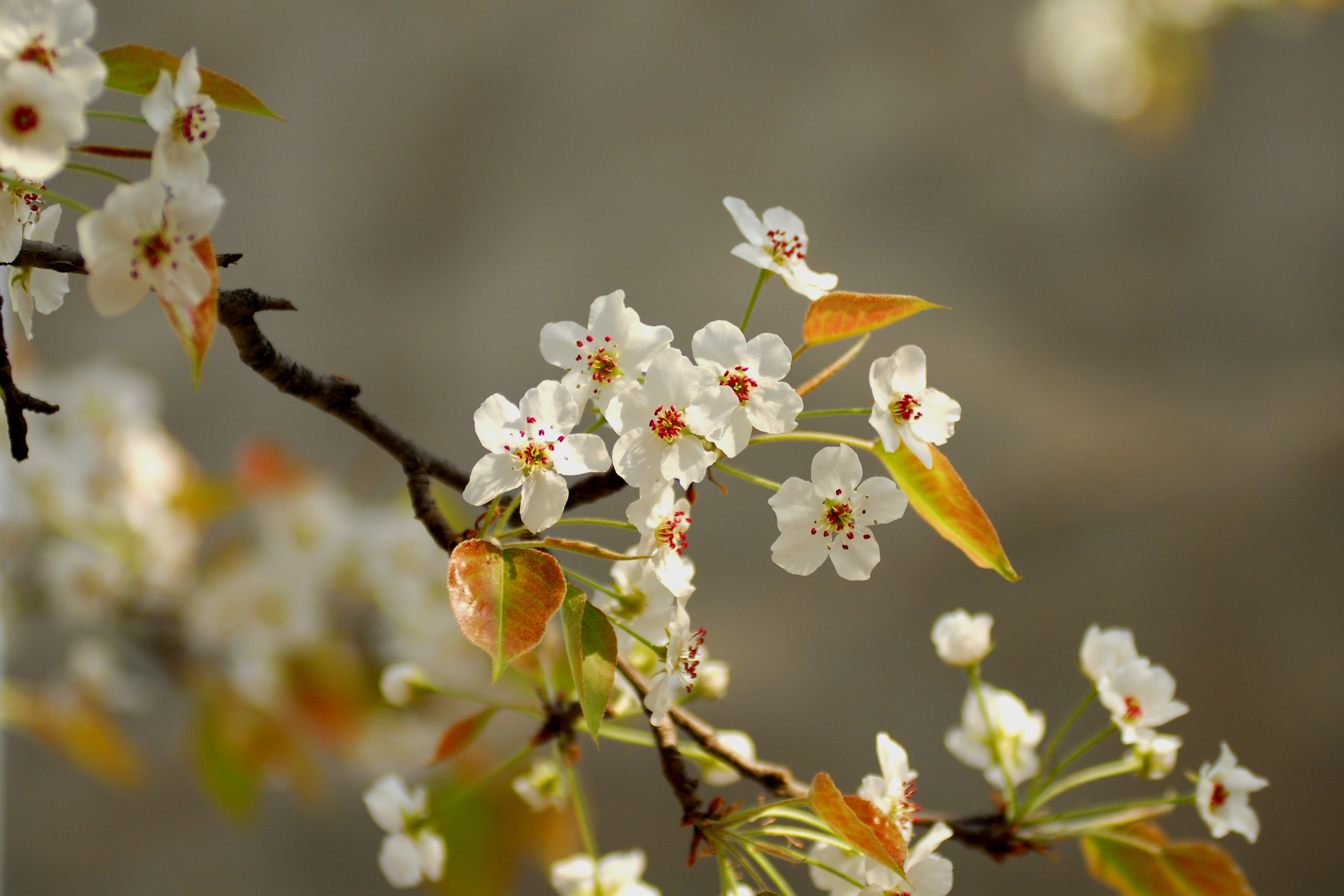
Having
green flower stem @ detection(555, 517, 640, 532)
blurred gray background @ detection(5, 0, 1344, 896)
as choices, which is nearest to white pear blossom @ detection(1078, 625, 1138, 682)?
green flower stem @ detection(555, 517, 640, 532)

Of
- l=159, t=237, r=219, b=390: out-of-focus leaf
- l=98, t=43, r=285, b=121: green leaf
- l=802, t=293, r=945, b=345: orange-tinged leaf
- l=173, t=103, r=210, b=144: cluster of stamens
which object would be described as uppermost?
l=98, t=43, r=285, b=121: green leaf

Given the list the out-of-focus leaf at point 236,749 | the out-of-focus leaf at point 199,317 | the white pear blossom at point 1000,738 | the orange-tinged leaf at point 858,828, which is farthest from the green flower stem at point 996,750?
the out-of-focus leaf at point 236,749

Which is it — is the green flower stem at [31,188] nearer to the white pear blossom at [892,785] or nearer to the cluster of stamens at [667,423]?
the cluster of stamens at [667,423]

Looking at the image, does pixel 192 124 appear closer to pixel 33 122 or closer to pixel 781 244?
pixel 33 122

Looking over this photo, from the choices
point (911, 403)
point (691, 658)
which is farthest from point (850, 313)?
point (691, 658)

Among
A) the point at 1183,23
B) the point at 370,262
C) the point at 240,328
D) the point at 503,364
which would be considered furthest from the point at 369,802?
the point at 1183,23

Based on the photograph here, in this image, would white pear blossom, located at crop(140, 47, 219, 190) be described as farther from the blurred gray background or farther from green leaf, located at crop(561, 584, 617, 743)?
the blurred gray background

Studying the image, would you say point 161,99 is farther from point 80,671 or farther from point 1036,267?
point 1036,267
